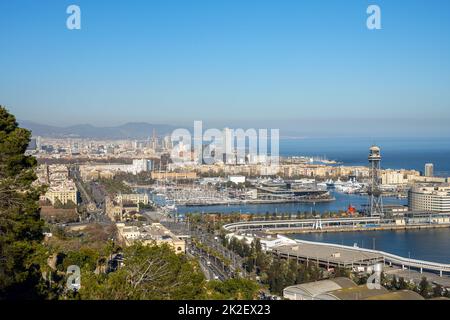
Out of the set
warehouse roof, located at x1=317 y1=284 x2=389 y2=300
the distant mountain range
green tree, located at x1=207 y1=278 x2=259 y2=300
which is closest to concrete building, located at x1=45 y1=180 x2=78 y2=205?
warehouse roof, located at x1=317 y1=284 x2=389 y2=300

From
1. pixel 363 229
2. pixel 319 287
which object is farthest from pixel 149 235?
pixel 363 229

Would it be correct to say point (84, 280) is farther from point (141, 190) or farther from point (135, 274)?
point (141, 190)

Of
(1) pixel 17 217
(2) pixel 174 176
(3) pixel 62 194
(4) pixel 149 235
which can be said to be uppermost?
(1) pixel 17 217

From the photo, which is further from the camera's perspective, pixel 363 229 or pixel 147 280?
pixel 363 229

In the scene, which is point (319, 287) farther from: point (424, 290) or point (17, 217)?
point (17, 217)

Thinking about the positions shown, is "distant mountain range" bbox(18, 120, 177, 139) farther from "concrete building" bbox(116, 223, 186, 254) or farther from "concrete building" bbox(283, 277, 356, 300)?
"concrete building" bbox(283, 277, 356, 300)

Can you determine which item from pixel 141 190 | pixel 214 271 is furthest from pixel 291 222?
pixel 141 190
